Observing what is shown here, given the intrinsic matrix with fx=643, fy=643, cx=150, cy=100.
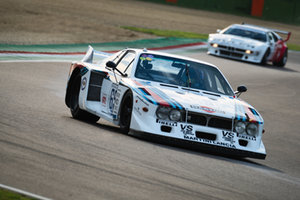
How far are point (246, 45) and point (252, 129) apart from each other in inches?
610

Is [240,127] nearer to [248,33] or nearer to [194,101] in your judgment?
[194,101]

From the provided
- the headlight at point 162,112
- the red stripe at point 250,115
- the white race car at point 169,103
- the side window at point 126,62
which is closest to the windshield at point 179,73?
the white race car at point 169,103

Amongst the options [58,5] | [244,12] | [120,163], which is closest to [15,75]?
[120,163]

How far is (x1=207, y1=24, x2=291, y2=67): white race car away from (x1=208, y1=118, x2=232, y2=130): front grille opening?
1551 centimetres

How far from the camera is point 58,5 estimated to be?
3594cm

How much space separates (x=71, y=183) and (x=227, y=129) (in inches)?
125

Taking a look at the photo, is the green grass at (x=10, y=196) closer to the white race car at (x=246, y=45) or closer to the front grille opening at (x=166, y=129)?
the front grille opening at (x=166, y=129)

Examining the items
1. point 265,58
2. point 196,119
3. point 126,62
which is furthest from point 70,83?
point 265,58

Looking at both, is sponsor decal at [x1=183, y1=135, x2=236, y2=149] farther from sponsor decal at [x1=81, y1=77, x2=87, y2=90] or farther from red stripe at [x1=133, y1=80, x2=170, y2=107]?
sponsor decal at [x1=81, y1=77, x2=87, y2=90]

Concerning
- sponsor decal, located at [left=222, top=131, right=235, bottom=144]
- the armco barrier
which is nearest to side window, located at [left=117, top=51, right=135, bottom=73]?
sponsor decal, located at [left=222, top=131, right=235, bottom=144]

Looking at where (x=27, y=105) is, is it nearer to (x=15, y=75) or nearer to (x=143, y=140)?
(x=143, y=140)

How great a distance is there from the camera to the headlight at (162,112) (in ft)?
25.6

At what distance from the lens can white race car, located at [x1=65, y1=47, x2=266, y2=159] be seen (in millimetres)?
7816

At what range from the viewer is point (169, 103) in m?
7.82
